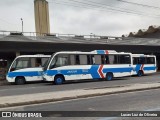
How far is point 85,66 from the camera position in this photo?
28.0 m

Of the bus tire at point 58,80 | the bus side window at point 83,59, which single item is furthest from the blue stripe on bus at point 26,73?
the bus side window at point 83,59

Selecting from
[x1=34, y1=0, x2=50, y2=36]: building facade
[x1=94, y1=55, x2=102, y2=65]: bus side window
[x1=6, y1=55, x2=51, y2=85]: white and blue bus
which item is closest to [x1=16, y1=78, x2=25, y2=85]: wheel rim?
[x1=6, y1=55, x2=51, y2=85]: white and blue bus

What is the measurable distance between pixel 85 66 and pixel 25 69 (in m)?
5.52

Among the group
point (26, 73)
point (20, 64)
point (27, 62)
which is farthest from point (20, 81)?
point (27, 62)

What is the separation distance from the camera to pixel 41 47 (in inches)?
1692

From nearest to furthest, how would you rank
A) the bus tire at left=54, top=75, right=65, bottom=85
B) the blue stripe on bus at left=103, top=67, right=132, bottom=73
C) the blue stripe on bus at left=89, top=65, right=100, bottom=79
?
the bus tire at left=54, top=75, right=65, bottom=85 → the blue stripe on bus at left=89, top=65, right=100, bottom=79 → the blue stripe on bus at left=103, top=67, right=132, bottom=73

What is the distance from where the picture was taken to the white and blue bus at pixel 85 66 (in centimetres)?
2616

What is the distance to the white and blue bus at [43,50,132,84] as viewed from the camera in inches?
1030

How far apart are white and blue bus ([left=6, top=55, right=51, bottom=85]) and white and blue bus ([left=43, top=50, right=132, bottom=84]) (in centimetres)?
236

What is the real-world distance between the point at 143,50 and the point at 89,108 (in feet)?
149

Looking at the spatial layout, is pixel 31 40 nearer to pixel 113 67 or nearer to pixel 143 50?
pixel 113 67

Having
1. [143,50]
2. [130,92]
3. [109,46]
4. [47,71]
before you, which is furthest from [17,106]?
[143,50]

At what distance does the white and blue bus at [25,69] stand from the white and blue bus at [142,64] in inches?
483

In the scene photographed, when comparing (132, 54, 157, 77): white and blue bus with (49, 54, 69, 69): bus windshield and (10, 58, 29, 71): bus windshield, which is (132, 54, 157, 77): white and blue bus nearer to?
(49, 54, 69, 69): bus windshield
